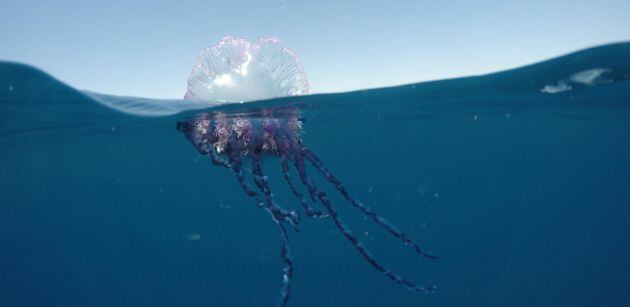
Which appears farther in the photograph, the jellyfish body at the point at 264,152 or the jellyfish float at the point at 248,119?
the jellyfish float at the point at 248,119

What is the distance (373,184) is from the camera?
49.0 meters

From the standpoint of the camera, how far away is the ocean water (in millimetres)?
9430

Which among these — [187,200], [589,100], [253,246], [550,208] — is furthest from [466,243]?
[589,100]

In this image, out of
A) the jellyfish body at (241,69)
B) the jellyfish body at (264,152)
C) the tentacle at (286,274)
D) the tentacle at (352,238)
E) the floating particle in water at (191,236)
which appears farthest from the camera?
the floating particle in water at (191,236)

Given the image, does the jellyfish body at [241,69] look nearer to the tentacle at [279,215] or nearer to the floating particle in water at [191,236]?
the tentacle at [279,215]

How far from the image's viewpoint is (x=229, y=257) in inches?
1328

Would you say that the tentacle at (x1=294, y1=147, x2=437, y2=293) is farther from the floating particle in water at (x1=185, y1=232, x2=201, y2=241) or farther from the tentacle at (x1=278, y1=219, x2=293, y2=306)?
the floating particle in water at (x1=185, y1=232, x2=201, y2=241)

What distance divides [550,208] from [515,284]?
48.7m

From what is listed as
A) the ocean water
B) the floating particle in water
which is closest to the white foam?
the ocean water

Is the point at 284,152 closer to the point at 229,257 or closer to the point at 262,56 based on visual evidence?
the point at 262,56

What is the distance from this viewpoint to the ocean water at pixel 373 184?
9.43 metres

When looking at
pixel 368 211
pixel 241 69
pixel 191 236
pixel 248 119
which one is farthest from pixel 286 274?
pixel 191 236

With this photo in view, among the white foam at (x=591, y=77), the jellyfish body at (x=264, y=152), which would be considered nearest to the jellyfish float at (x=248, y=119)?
the jellyfish body at (x=264, y=152)

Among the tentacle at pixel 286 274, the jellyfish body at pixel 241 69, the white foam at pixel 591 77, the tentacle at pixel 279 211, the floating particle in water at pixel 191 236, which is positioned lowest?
the floating particle in water at pixel 191 236
